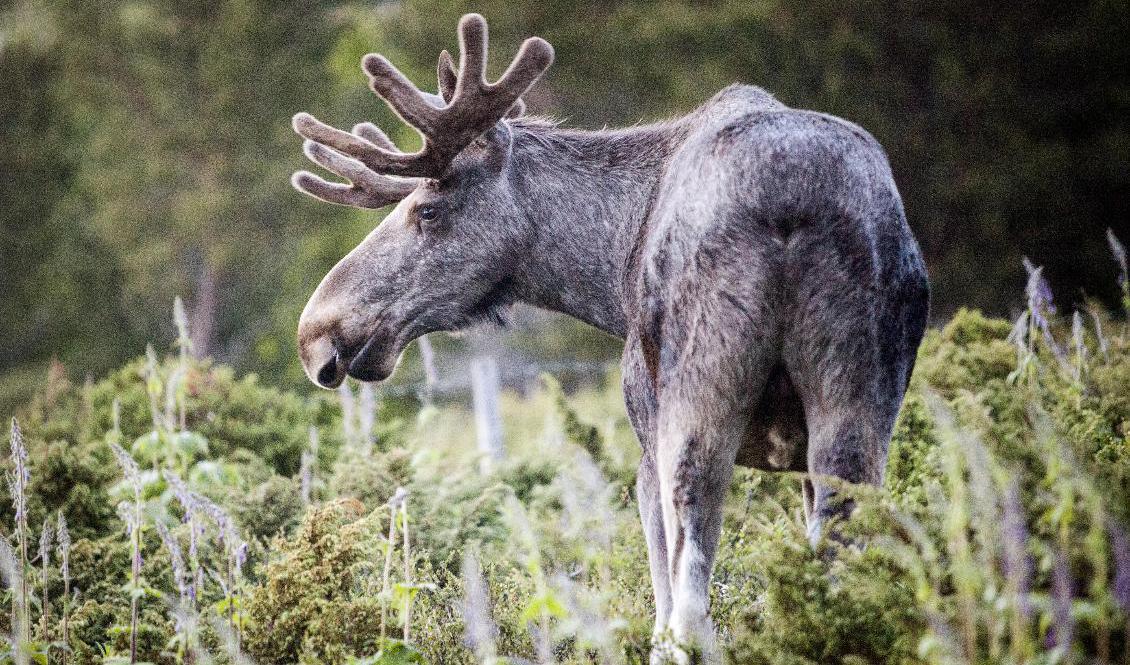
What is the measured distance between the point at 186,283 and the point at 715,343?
22.0 metres

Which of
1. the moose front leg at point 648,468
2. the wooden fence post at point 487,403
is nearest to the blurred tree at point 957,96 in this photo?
the wooden fence post at point 487,403

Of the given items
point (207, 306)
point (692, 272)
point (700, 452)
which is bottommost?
point (700, 452)

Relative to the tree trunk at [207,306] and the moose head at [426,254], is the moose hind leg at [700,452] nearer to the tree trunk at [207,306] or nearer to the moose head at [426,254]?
the moose head at [426,254]

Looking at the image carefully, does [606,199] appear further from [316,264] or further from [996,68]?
[316,264]

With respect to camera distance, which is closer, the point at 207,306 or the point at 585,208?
the point at 585,208

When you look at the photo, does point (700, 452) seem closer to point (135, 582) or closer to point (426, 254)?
point (426, 254)

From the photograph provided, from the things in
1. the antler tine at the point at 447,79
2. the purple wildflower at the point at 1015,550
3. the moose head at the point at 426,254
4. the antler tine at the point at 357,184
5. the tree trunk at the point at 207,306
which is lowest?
the purple wildflower at the point at 1015,550

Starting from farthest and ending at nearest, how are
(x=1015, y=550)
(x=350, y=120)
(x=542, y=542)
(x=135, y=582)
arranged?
(x=350, y=120)
(x=542, y=542)
(x=135, y=582)
(x=1015, y=550)

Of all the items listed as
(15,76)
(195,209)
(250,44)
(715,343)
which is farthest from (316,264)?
(715,343)

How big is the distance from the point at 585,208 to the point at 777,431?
1.22m

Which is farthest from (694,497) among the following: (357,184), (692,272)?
(357,184)

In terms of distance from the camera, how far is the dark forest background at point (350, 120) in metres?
16.1

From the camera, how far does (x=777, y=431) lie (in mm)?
3582

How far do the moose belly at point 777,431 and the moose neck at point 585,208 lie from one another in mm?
844
